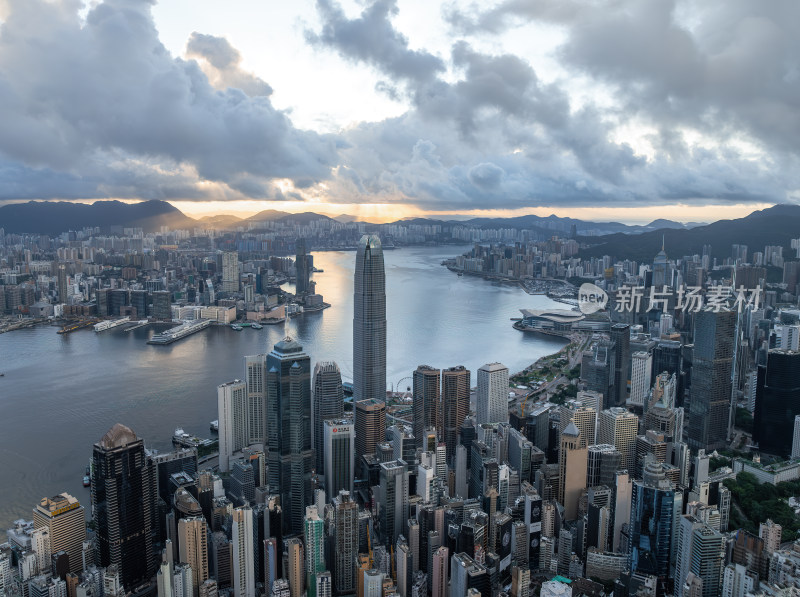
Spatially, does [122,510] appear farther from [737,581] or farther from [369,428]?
[737,581]

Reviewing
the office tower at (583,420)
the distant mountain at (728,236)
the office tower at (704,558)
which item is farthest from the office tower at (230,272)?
the office tower at (704,558)

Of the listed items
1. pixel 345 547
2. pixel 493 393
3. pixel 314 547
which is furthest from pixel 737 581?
pixel 493 393

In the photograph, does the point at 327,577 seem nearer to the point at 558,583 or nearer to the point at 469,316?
the point at 558,583

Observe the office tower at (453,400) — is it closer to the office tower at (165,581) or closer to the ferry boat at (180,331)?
the office tower at (165,581)

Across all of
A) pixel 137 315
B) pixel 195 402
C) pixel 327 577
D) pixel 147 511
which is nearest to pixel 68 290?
pixel 137 315

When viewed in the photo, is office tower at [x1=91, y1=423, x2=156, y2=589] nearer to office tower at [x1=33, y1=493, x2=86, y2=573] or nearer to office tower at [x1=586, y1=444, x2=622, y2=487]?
office tower at [x1=33, y1=493, x2=86, y2=573]
